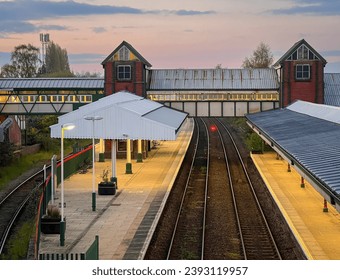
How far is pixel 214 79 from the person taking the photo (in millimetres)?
58500

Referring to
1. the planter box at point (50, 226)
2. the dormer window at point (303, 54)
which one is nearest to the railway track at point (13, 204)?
the planter box at point (50, 226)

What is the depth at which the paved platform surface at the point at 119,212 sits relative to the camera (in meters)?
21.0

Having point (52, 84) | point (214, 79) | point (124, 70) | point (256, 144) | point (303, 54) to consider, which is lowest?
point (256, 144)

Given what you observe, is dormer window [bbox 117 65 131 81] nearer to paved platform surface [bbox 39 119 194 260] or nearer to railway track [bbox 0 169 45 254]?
paved platform surface [bbox 39 119 194 260]

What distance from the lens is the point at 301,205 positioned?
28.2 metres

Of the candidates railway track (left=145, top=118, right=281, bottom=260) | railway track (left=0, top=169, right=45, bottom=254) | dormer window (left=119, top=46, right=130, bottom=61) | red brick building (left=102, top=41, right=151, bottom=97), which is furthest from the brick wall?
railway track (left=0, top=169, right=45, bottom=254)

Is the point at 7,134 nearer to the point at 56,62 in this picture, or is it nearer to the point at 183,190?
the point at 183,190

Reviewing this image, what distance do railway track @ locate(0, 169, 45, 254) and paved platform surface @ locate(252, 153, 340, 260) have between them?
1089 centimetres

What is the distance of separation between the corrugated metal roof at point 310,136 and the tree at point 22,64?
2558 inches

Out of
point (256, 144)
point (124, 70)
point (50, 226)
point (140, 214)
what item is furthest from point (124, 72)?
point (50, 226)

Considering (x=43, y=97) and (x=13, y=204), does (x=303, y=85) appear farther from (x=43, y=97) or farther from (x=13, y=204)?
(x=13, y=204)

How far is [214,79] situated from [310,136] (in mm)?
29164

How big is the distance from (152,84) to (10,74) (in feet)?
185

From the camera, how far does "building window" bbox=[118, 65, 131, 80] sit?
2200 inches
